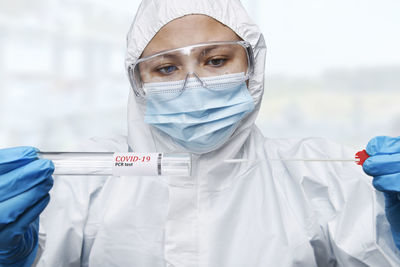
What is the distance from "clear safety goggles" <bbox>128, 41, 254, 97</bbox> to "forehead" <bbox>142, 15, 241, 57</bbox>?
4 cm

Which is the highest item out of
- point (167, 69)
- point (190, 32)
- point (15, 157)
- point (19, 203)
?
point (190, 32)

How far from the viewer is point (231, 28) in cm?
129

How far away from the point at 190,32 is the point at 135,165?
51 centimetres

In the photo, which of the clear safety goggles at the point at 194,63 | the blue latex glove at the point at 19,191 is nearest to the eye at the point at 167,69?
the clear safety goggles at the point at 194,63

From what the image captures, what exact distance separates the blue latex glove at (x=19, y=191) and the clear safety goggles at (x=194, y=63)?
1.48 feet

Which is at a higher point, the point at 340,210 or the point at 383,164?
A: the point at 383,164

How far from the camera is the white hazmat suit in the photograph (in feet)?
3.94

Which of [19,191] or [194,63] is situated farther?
[194,63]

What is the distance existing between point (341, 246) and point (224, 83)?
0.65 meters

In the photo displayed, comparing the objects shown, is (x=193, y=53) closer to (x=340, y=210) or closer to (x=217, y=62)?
(x=217, y=62)

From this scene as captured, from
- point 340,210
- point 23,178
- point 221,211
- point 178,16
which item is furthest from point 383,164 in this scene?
point 23,178

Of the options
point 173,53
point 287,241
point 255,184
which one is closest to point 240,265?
point 287,241

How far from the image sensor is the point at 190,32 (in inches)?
49.4

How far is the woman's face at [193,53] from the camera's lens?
48.3 inches
